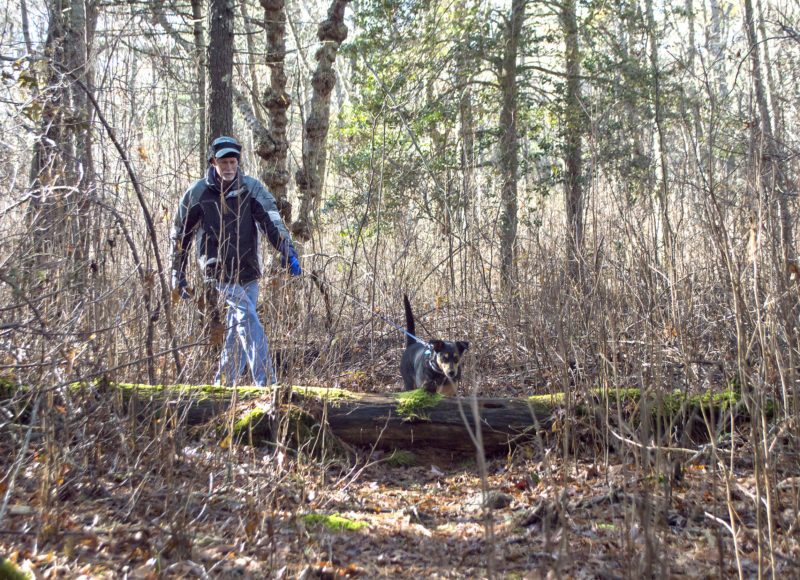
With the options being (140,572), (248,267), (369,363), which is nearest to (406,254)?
(369,363)

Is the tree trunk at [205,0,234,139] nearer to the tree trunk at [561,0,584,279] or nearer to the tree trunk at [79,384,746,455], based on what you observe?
the tree trunk at [79,384,746,455]

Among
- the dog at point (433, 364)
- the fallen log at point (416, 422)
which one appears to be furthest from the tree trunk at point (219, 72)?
the fallen log at point (416, 422)

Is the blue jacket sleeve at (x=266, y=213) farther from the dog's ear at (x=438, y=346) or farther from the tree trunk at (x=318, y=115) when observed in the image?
the tree trunk at (x=318, y=115)

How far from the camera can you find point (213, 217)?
17.1 ft

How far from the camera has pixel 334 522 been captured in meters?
3.08

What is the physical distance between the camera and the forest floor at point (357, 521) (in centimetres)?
242

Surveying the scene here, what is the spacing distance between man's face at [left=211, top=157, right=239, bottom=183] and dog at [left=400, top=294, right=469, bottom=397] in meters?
1.97

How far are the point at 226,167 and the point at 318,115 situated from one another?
3.14 m

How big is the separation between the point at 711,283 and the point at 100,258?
13.5 feet

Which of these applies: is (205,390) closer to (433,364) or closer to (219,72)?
(433,364)

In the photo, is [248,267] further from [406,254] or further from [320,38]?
[320,38]

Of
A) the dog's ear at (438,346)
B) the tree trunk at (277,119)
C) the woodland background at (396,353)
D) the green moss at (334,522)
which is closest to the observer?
the woodland background at (396,353)

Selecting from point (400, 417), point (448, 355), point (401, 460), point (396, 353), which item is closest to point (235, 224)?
point (448, 355)

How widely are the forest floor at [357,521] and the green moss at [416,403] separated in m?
0.52
